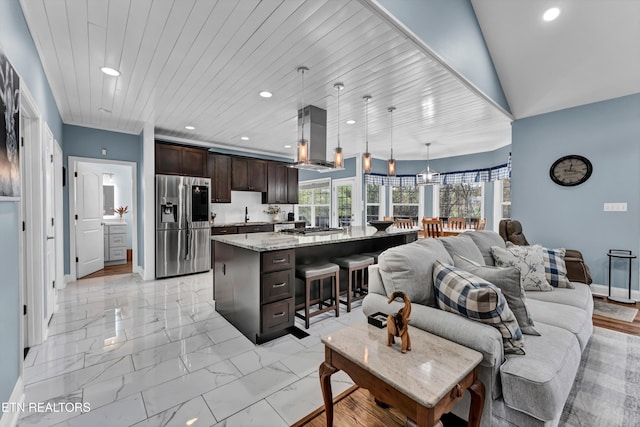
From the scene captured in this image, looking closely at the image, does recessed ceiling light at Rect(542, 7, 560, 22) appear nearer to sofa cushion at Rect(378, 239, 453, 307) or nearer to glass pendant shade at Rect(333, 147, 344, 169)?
glass pendant shade at Rect(333, 147, 344, 169)

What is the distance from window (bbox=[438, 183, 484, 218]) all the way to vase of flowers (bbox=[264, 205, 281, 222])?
432 centimetres

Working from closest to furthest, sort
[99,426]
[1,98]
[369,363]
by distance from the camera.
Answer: [369,363] → [1,98] → [99,426]

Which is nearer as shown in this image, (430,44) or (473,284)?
(473,284)

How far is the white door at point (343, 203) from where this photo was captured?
24.1 feet

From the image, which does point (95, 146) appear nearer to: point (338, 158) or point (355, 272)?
point (338, 158)

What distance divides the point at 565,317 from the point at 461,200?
227 inches

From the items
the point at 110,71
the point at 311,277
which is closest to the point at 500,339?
the point at 311,277

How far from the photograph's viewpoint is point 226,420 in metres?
1.59

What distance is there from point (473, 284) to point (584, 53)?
12.0 ft

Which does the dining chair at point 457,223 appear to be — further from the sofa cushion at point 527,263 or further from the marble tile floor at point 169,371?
the marble tile floor at point 169,371

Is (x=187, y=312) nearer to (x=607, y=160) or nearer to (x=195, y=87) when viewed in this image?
(x=195, y=87)

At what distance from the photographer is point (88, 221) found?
5020mm

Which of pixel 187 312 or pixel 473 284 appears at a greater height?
pixel 473 284

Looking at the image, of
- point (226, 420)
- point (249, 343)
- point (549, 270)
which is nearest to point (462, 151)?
point (549, 270)
